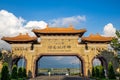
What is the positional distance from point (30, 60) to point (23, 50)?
7.86 feet

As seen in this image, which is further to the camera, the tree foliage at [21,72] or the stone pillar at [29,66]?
the stone pillar at [29,66]

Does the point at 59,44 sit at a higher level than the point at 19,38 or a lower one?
lower

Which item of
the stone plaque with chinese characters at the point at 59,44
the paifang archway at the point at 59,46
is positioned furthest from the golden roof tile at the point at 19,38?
the stone plaque with chinese characters at the point at 59,44

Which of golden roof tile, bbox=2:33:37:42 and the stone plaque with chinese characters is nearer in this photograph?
the stone plaque with chinese characters

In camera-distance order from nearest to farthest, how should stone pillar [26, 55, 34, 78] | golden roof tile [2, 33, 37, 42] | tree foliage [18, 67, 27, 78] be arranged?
tree foliage [18, 67, 27, 78] → stone pillar [26, 55, 34, 78] → golden roof tile [2, 33, 37, 42]

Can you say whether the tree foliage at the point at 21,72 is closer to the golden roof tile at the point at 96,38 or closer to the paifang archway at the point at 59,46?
the paifang archway at the point at 59,46

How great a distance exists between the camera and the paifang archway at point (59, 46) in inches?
1635

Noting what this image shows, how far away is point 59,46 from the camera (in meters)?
41.6

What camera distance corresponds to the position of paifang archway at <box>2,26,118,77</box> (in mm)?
41531

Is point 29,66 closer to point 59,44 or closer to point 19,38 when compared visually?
point 19,38

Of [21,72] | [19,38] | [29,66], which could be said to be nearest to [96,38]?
[29,66]

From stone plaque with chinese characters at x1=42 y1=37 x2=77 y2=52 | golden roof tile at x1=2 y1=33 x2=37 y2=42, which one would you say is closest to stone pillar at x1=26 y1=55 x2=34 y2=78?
golden roof tile at x1=2 y1=33 x2=37 y2=42

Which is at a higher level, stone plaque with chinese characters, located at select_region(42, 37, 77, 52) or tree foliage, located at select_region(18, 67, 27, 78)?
stone plaque with chinese characters, located at select_region(42, 37, 77, 52)

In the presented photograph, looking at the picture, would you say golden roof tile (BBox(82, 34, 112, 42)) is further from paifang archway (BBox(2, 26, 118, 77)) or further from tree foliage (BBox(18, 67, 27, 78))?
tree foliage (BBox(18, 67, 27, 78))
